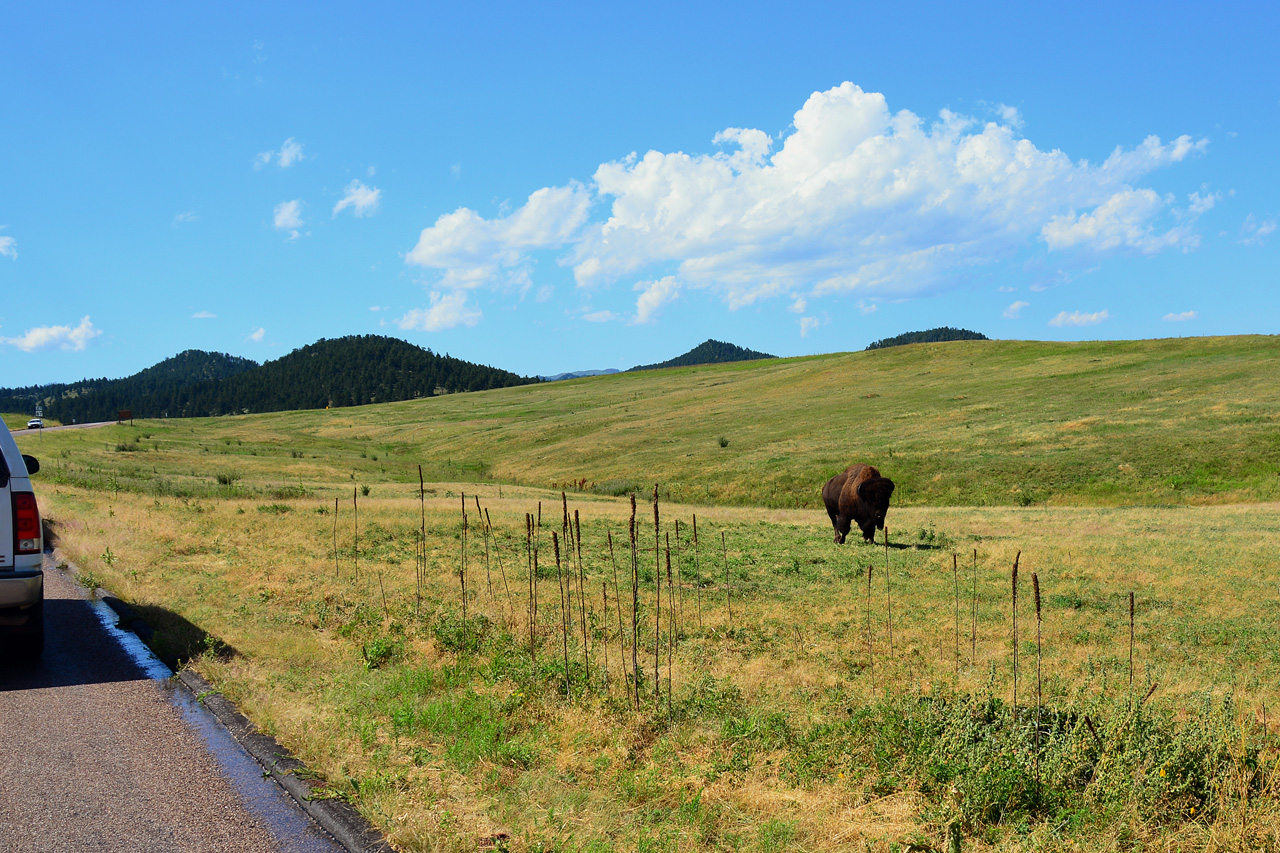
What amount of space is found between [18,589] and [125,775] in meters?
3.87

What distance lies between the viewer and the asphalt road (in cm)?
506

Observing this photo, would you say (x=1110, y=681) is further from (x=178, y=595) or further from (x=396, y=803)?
(x=178, y=595)

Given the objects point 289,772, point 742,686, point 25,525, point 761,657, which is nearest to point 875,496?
point 761,657

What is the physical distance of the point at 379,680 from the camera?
8.02 meters

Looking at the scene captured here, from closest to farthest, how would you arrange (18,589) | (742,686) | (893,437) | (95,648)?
(18,589), (742,686), (95,648), (893,437)

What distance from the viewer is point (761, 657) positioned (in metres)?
10.5

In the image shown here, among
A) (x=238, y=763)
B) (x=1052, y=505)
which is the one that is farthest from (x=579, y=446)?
(x=238, y=763)

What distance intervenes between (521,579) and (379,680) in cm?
690

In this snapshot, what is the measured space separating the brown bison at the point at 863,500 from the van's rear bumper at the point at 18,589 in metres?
19.0

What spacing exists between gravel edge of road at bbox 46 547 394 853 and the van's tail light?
88.6 inches

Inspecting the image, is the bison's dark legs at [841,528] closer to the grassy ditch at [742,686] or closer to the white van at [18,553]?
the grassy ditch at [742,686]

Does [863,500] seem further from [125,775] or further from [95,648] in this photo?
[125,775]

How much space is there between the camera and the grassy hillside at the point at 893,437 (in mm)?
36781

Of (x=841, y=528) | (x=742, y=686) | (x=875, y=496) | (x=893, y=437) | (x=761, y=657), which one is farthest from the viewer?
(x=893, y=437)
